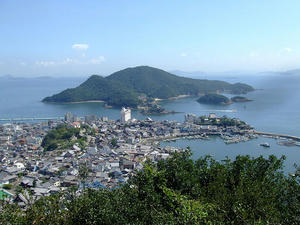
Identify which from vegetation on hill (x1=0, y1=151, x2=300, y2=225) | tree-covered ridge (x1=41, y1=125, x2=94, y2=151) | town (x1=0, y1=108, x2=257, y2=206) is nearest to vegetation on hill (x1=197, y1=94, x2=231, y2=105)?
town (x1=0, y1=108, x2=257, y2=206)

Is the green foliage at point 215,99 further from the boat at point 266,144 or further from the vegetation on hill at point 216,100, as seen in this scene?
the boat at point 266,144

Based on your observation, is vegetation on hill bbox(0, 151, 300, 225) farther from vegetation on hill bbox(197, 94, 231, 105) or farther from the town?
vegetation on hill bbox(197, 94, 231, 105)

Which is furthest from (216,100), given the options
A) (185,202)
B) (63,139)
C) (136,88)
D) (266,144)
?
(185,202)

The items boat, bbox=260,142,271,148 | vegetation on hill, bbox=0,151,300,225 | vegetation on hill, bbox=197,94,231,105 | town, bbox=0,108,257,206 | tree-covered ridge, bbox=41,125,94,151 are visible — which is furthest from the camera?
vegetation on hill, bbox=197,94,231,105

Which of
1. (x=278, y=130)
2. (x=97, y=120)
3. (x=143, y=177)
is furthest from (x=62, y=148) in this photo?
(x=278, y=130)

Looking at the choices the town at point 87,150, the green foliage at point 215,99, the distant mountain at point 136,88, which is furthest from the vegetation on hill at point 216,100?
the town at point 87,150

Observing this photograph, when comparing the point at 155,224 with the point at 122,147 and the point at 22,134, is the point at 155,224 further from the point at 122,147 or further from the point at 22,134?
the point at 22,134
